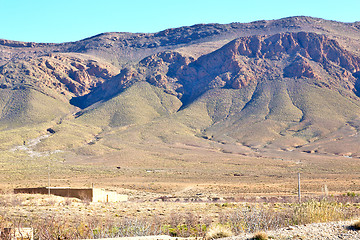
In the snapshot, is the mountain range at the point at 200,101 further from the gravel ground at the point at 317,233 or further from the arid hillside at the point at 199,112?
the gravel ground at the point at 317,233

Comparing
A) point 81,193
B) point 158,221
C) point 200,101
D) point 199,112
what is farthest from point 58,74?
point 158,221

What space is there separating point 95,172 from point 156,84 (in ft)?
301

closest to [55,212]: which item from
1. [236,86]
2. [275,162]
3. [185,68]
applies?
[275,162]

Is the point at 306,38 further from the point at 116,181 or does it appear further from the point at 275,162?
the point at 116,181

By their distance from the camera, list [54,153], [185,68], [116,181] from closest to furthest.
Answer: [116,181] → [54,153] → [185,68]

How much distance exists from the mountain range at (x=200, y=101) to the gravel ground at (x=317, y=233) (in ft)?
268

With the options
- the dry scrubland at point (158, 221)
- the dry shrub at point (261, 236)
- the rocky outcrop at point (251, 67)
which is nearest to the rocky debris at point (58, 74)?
the rocky outcrop at point (251, 67)

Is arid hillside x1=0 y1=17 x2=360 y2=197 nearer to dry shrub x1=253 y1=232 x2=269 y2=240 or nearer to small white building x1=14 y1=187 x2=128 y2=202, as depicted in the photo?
small white building x1=14 y1=187 x2=128 y2=202

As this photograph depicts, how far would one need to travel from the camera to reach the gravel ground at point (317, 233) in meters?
11.8

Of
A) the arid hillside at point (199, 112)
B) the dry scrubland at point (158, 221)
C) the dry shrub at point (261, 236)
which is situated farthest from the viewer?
the arid hillside at point (199, 112)

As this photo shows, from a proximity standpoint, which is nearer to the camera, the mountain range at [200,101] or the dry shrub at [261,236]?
the dry shrub at [261,236]

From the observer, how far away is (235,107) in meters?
138

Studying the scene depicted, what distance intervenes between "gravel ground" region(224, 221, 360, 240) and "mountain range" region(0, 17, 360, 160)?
8178 centimetres

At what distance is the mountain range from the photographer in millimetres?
109812
